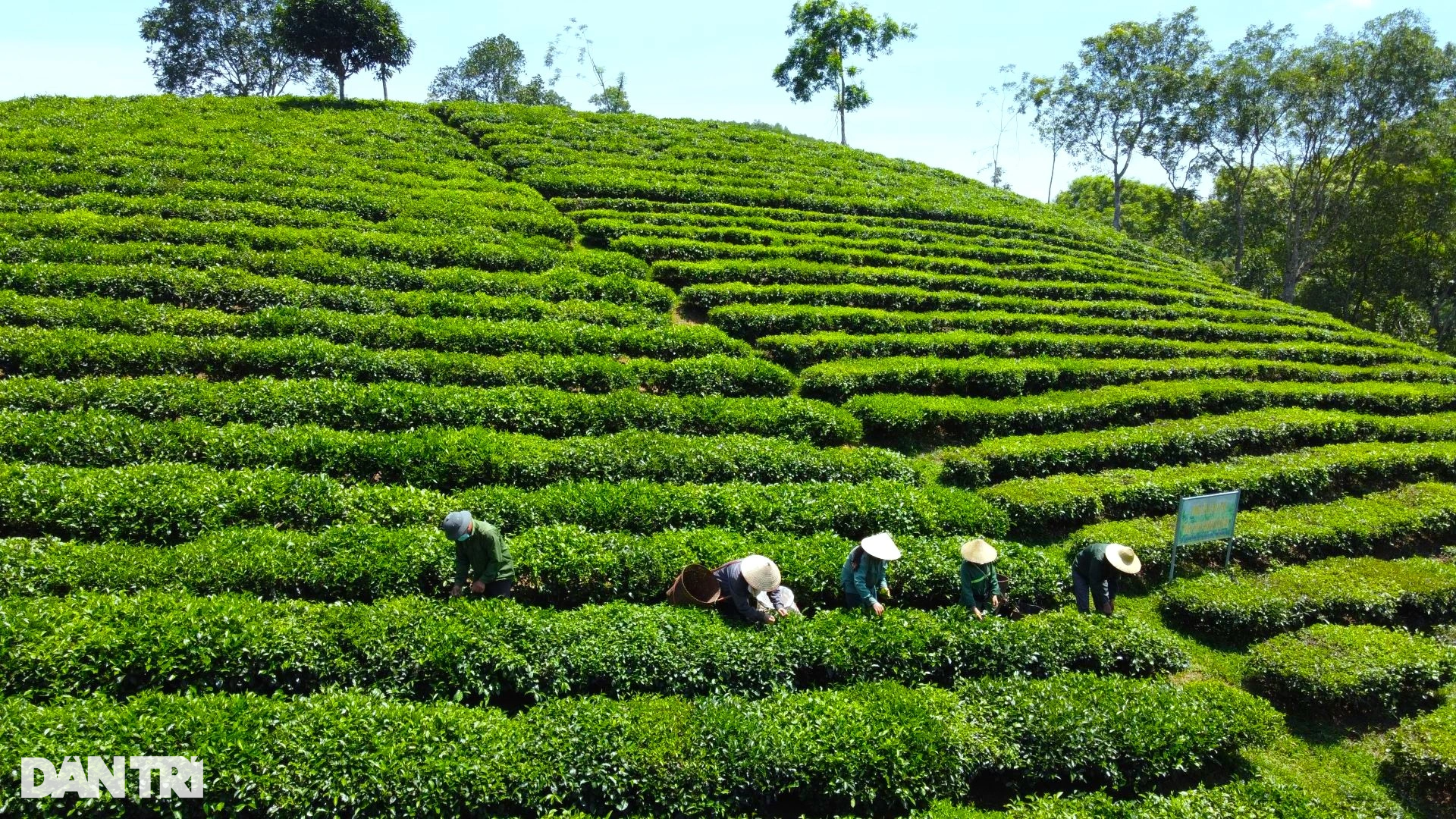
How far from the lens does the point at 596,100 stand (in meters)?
56.7

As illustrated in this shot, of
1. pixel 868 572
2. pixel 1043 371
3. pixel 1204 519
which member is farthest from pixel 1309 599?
pixel 1043 371

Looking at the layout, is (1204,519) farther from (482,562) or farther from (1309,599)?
(482,562)

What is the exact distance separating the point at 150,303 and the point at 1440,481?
87.7ft

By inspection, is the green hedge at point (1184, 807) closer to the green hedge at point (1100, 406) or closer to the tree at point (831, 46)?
the green hedge at point (1100, 406)

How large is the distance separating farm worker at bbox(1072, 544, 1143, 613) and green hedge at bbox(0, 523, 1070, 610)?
1.90 feet

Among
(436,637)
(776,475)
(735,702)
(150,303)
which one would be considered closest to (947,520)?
(776,475)

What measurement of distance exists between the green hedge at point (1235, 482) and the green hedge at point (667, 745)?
4.40 m

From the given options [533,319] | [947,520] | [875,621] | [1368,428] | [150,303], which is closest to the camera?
[875,621]

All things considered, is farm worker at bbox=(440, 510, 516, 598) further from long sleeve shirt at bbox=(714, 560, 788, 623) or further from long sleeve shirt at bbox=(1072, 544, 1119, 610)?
long sleeve shirt at bbox=(1072, 544, 1119, 610)

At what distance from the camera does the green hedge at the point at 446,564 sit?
25.5 ft

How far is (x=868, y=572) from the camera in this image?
9.05 metres

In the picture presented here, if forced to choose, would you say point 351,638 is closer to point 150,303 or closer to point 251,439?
point 251,439

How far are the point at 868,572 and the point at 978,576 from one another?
146 centimetres

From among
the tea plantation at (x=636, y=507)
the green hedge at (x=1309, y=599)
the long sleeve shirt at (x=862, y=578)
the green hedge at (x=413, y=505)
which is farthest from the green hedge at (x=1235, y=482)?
the long sleeve shirt at (x=862, y=578)
